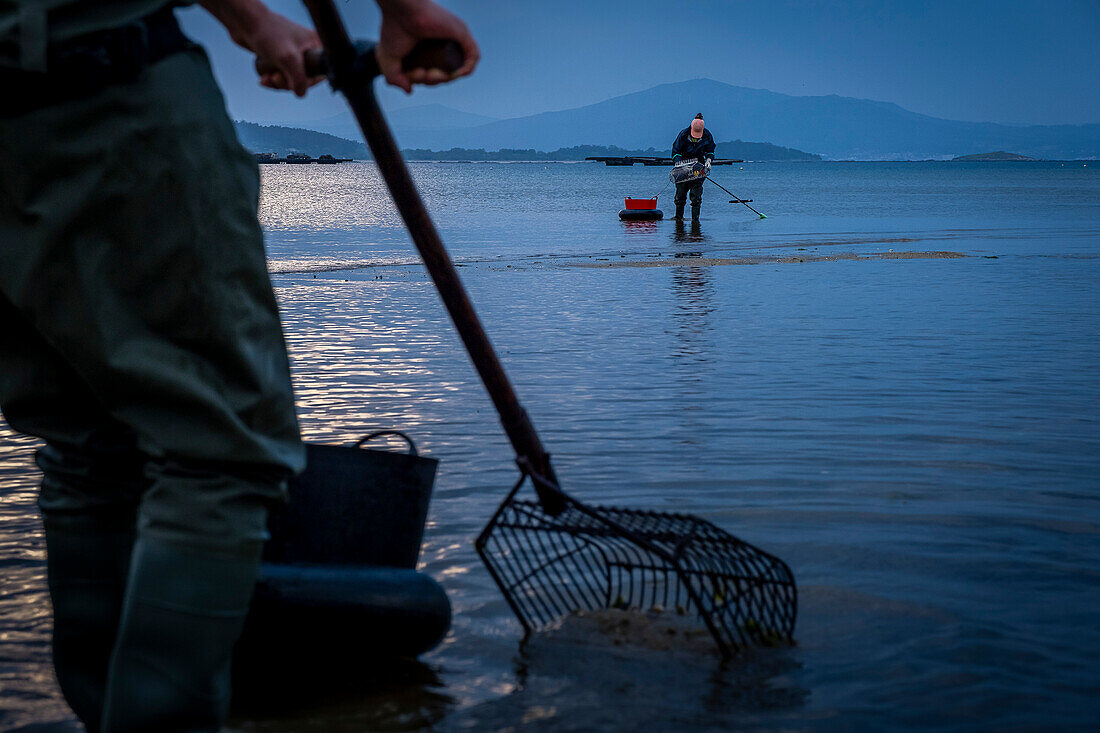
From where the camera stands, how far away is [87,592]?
5.24ft

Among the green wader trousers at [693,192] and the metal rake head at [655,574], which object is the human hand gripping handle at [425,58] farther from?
the green wader trousers at [693,192]

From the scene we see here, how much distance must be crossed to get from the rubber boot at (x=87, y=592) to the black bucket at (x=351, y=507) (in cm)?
85

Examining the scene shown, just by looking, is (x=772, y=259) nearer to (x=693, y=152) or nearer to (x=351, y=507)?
(x=693, y=152)

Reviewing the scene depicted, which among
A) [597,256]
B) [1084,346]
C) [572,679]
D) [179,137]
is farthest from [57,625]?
[597,256]

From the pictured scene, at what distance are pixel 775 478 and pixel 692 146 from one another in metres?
19.5

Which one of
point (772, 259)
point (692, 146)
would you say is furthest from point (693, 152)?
point (772, 259)

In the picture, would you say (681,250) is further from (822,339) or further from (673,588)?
(673,588)

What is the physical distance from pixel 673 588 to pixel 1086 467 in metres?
2.21

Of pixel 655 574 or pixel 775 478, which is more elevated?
pixel 655 574

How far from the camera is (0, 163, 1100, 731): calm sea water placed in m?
2.42

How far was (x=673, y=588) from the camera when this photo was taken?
3.06m

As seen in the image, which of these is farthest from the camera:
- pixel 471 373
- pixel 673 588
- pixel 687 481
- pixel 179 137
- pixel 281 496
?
pixel 471 373

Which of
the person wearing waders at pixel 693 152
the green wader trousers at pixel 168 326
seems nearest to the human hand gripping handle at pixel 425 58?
the green wader trousers at pixel 168 326

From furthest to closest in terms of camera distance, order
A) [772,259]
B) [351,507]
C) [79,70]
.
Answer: [772,259], [351,507], [79,70]
